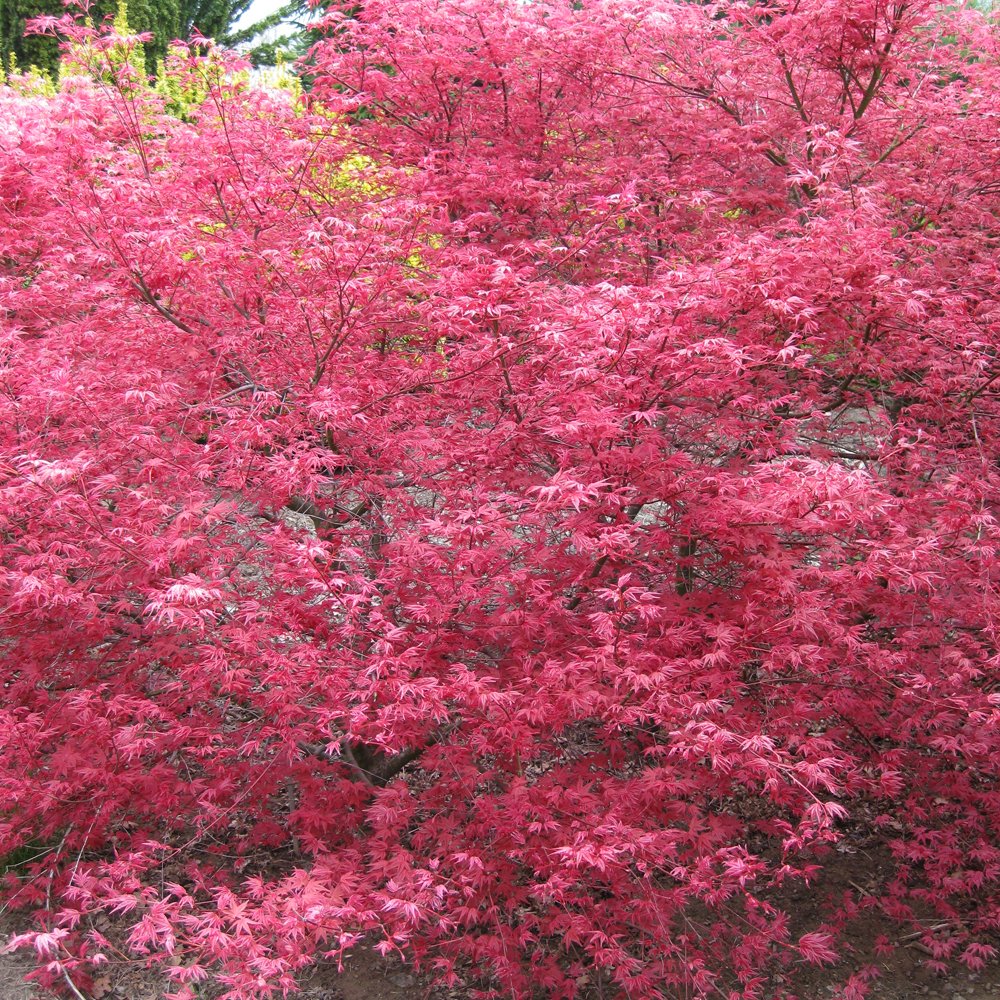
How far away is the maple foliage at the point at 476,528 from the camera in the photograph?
9.62 feet

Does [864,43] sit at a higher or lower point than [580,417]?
higher

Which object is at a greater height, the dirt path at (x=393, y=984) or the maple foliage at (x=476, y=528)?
the maple foliage at (x=476, y=528)

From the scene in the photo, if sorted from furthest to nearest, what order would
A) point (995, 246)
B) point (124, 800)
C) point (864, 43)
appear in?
point (995, 246), point (864, 43), point (124, 800)

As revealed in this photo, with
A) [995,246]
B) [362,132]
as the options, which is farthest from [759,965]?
[362,132]

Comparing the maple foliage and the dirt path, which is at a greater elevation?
the maple foliage

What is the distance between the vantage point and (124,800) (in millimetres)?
3484

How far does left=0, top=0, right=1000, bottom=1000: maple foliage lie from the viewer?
2932 millimetres

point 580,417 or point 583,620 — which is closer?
point 580,417

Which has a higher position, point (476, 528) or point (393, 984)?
point (476, 528)

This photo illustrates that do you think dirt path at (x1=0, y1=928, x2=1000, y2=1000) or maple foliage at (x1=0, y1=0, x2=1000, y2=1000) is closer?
maple foliage at (x1=0, y1=0, x2=1000, y2=1000)

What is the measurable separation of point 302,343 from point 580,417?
1404mm

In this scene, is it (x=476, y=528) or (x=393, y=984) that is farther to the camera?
(x=393, y=984)

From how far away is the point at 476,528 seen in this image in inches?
116

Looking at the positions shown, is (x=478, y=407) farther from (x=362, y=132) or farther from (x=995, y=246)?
(x=995, y=246)
